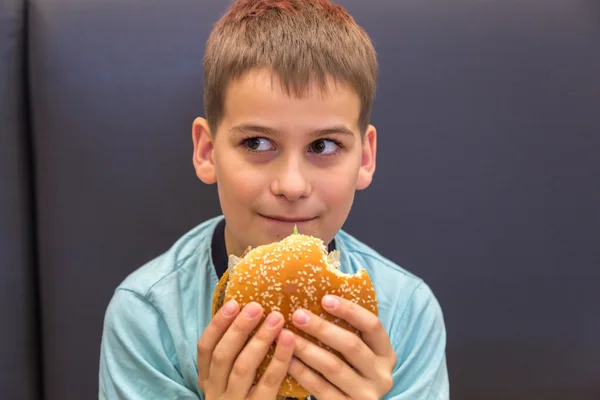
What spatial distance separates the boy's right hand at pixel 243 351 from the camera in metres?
0.74

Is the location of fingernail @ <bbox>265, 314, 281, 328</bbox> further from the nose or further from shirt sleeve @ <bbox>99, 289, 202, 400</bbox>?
shirt sleeve @ <bbox>99, 289, 202, 400</bbox>

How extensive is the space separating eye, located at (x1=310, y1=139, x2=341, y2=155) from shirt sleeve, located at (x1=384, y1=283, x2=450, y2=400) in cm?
42

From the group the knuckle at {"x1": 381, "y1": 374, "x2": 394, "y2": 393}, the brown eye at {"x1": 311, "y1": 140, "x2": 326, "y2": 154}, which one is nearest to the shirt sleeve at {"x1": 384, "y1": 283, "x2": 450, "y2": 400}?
the knuckle at {"x1": 381, "y1": 374, "x2": 394, "y2": 393}

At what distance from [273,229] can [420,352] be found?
16.4 inches

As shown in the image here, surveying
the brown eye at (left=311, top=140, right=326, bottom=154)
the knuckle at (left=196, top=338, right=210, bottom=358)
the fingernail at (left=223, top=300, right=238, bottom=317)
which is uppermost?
the brown eye at (left=311, top=140, right=326, bottom=154)

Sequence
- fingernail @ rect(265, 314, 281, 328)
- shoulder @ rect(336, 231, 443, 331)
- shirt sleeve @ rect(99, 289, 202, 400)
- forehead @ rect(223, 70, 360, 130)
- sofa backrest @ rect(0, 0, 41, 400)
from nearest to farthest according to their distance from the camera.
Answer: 1. fingernail @ rect(265, 314, 281, 328)
2. forehead @ rect(223, 70, 360, 130)
3. shirt sleeve @ rect(99, 289, 202, 400)
4. shoulder @ rect(336, 231, 443, 331)
5. sofa backrest @ rect(0, 0, 41, 400)

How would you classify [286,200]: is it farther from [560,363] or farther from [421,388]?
[560,363]

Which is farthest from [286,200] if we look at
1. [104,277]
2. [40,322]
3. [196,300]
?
[40,322]

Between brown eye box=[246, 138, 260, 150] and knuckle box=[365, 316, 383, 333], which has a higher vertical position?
brown eye box=[246, 138, 260, 150]

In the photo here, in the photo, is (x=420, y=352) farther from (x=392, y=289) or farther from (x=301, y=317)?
Result: (x=301, y=317)

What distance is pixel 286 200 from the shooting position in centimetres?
87

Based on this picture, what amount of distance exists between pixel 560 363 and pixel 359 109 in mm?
950

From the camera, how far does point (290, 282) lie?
29.5 inches

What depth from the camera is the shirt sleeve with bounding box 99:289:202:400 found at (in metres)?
0.96
